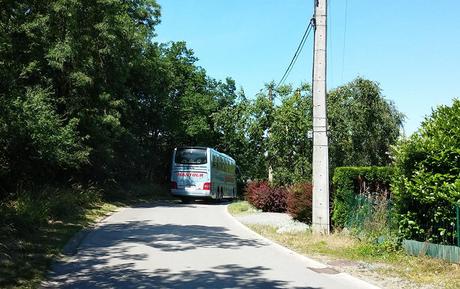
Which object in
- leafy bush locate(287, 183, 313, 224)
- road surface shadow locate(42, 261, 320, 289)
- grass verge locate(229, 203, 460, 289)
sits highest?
leafy bush locate(287, 183, 313, 224)

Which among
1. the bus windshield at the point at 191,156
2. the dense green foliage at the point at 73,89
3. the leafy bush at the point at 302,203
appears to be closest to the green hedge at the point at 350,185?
the leafy bush at the point at 302,203

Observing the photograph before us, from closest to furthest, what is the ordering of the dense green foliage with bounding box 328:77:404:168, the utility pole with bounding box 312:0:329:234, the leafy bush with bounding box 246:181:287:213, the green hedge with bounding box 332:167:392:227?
the utility pole with bounding box 312:0:329:234
the green hedge with bounding box 332:167:392:227
the leafy bush with bounding box 246:181:287:213
the dense green foliage with bounding box 328:77:404:168

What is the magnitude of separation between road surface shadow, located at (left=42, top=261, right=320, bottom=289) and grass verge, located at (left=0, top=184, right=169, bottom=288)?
1.91 ft

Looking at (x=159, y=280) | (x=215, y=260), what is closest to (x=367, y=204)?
(x=215, y=260)

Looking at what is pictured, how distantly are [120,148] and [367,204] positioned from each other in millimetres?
26541

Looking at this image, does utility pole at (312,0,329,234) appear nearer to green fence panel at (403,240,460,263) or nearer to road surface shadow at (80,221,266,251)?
road surface shadow at (80,221,266,251)

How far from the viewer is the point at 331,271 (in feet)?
31.8

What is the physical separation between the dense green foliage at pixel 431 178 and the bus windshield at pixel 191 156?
2392 cm

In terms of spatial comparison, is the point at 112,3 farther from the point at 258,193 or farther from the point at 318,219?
the point at 318,219

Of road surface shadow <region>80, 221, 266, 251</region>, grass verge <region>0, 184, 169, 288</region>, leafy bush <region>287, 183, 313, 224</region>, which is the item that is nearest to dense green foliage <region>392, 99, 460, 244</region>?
road surface shadow <region>80, 221, 266, 251</region>

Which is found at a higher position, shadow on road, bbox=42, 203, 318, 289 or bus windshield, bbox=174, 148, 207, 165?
bus windshield, bbox=174, 148, 207, 165

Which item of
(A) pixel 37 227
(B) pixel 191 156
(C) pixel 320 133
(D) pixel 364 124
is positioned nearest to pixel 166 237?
(A) pixel 37 227

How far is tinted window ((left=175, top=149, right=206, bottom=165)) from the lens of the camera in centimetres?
3478

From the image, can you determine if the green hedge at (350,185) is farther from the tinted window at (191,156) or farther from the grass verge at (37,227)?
the tinted window at (191,156)
